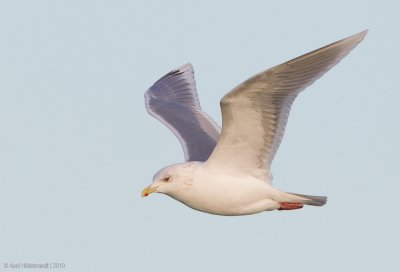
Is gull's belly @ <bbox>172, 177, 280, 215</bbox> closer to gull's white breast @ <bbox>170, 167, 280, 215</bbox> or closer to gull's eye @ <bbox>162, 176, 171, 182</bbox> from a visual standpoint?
gull's white breast @ <bbox>170, 167, 280, 215</bbox>

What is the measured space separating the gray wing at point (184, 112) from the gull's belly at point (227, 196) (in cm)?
163

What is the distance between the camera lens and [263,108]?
13656mm

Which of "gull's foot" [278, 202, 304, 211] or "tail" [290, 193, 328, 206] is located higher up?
"tail" [290, 193, 328, 206]

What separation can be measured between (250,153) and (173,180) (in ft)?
3.77

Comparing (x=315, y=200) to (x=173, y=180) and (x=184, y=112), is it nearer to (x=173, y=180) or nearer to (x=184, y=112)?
(x=173, y=180)

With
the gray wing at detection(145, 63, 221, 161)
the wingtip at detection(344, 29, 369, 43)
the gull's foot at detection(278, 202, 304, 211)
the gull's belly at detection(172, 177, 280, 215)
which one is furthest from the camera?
the gray wing at detection(145, 63, 221, 161)

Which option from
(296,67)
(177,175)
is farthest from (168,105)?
(296,67)

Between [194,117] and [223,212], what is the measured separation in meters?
3.42

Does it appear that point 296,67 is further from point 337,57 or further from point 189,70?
point 189,70

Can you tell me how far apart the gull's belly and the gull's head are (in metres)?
0.10

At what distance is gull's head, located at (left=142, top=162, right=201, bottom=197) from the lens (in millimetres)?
14336

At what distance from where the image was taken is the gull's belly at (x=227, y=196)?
14328 mm

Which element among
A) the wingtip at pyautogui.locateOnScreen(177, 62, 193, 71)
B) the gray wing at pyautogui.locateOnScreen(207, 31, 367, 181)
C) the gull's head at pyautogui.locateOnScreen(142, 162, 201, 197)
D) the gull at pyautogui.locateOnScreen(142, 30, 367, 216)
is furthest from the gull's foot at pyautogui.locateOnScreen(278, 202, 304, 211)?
the wingtip at pyautogui.locateOnScreen(177, 62, 193, 71)

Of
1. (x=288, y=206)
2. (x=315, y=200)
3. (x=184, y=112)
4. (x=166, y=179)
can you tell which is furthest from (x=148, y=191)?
(x=184, y=112)
